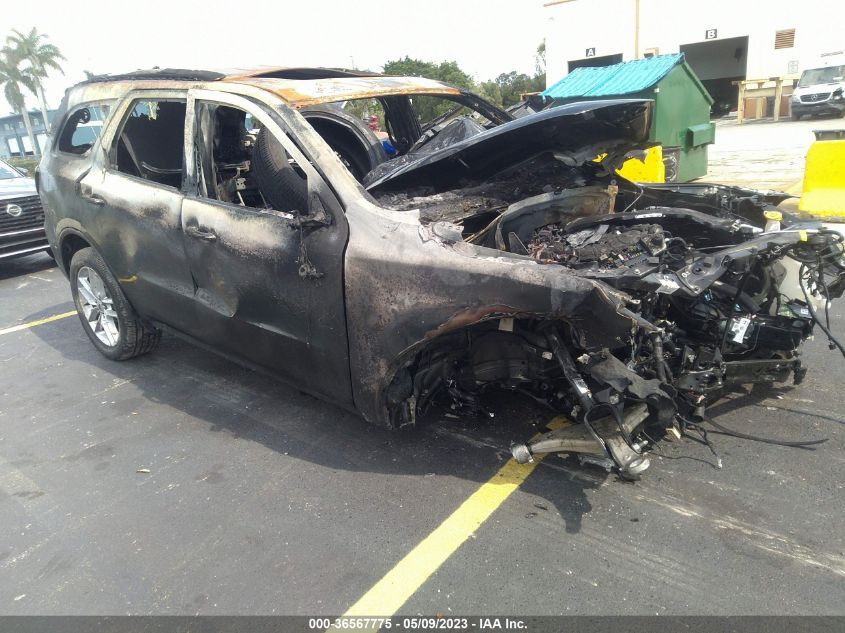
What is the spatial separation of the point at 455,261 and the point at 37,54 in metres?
71.6

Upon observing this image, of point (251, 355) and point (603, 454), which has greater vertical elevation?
point (251, 355)

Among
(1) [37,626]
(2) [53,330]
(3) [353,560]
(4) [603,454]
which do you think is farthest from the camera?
(2) [53,330]

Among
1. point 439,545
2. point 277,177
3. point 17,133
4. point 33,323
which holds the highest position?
point 17,133

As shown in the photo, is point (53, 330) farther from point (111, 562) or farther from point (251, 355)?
point (111, 562)

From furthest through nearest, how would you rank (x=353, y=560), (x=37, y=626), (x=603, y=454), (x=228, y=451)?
1. (x=228, y=451)
2. (x=603, y=454)
3. (x=353, y=560)
4. (x=37, y=626)

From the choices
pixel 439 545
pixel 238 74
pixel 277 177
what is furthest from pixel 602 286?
pixel 238 74

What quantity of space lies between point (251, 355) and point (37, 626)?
158 centimetres

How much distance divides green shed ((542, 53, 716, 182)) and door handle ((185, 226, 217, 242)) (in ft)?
22.9

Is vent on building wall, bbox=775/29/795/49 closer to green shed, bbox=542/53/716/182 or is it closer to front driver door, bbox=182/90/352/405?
green shed, bbox=542/53/716/182

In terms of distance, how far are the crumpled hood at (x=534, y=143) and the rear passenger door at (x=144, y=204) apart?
1.28 meters

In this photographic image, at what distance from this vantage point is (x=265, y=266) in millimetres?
3082

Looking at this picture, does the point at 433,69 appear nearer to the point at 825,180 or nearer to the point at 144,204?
the point at 825,180

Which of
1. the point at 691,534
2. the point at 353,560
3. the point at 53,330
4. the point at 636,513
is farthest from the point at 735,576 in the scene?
the point at 53,330

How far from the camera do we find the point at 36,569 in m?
2.56
